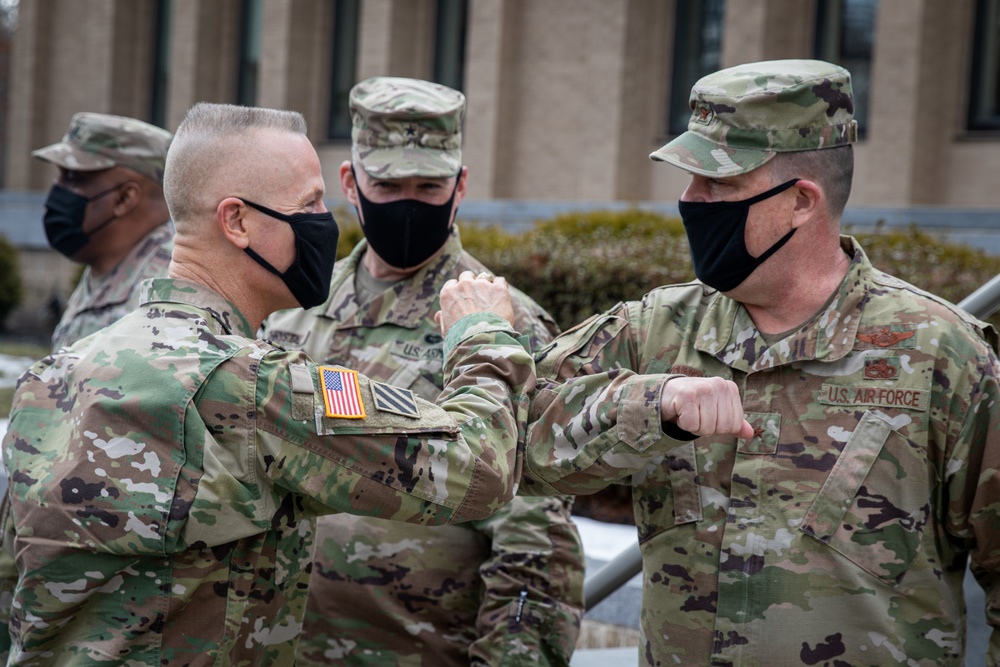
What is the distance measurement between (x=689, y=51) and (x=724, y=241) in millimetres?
13264

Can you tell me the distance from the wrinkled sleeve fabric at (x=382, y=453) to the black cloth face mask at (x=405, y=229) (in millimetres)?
A: 1155

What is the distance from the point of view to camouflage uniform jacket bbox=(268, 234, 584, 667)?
9.27 ft

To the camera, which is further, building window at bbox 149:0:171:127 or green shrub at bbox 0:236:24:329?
building window at bbox 149:0:171:127

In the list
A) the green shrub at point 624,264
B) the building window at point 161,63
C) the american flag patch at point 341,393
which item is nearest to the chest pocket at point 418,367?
the american flag patch at point 341,393

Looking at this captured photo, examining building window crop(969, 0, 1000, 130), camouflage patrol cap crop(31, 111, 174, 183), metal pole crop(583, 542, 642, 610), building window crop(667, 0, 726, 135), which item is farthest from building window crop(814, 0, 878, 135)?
metal pole crop(583, 542, 642, 610)

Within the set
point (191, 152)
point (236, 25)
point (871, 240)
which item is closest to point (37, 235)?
point (236, 25)

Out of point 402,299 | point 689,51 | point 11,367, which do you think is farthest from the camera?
point 689,51

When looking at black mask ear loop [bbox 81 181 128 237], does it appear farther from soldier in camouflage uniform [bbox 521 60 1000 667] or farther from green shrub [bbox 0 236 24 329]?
green shrub [bbox 0 236 24 329]

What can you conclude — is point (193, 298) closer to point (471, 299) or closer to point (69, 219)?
point (471, 299)

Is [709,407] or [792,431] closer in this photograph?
[709,407]

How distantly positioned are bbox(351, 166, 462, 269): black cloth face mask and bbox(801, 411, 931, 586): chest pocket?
1.47 m

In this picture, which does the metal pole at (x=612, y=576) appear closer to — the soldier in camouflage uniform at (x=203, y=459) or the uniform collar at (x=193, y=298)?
the soldier in camouflage uniform at (x=203, y=459)

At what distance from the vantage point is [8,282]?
16.3m

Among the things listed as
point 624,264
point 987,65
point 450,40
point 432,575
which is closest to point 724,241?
point 432,575
